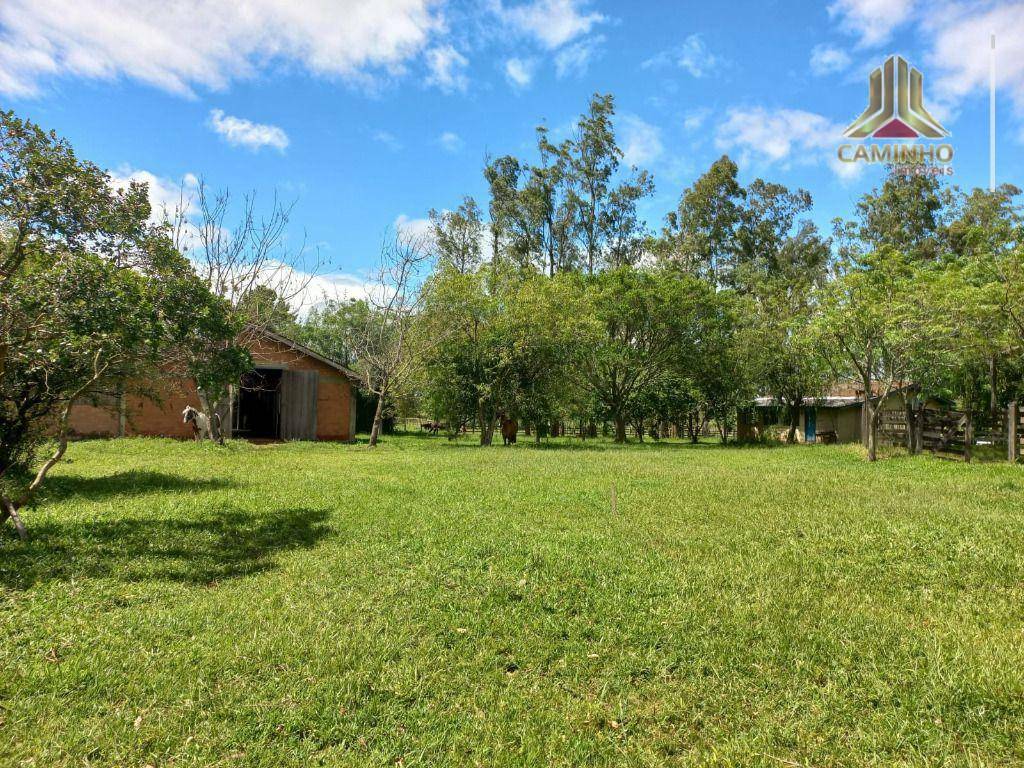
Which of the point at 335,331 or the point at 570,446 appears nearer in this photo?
the point at 570,446

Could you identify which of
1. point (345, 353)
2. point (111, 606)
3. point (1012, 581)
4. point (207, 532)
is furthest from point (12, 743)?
point (345, 353)

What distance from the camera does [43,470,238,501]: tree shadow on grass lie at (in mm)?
8750

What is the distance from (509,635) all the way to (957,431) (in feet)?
56.3

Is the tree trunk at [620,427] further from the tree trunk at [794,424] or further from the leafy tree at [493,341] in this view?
the tree trunk at [794,424]

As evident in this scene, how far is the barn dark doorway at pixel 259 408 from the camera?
22359 millimetres

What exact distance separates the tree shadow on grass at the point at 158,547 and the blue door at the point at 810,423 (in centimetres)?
2984

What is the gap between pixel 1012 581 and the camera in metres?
5.16

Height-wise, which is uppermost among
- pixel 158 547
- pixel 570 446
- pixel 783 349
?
pixel 783 349

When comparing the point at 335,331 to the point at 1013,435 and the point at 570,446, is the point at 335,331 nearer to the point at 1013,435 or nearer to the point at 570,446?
the point at 570,446

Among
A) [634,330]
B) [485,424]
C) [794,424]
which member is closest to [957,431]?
[634,330]

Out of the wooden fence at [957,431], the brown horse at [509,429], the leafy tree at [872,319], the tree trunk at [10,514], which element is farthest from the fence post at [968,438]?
the tree trunk at [10,514]

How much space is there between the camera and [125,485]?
954 cm

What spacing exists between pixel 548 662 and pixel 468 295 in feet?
55.9

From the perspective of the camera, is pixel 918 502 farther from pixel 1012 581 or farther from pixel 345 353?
pixel 345 353
